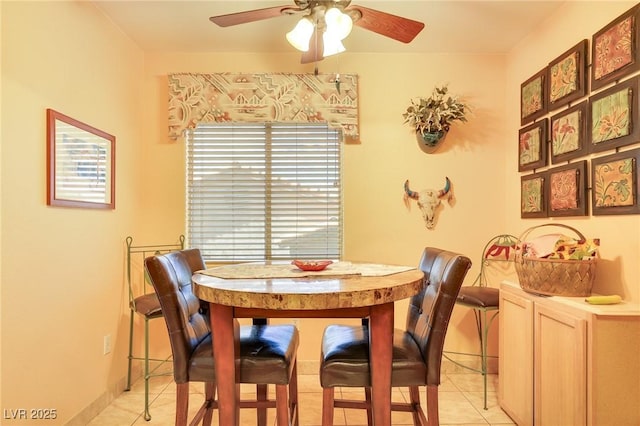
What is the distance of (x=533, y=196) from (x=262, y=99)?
2143 mm

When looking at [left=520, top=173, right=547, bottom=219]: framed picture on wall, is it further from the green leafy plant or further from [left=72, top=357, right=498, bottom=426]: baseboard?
[left=72, top=357, right=498, bottom=426]: baseboard

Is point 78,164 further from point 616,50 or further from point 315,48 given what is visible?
point 616,50

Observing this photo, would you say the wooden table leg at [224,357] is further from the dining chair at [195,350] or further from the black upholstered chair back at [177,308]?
the black upholstered chair back at [177,308]

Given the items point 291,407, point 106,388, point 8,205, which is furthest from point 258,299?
point 106,388

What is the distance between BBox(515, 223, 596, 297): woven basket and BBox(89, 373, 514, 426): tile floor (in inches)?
38.3

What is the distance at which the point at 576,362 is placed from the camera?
1584 mm

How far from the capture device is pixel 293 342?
5.45ft

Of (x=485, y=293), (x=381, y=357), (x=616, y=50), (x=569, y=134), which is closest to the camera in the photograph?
(x=381, y=357)

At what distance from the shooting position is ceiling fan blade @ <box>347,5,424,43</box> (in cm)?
172

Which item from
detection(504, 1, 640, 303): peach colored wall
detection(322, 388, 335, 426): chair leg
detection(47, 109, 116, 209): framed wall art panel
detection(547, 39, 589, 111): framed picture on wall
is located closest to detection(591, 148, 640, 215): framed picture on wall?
detection(504, 1, 640, 303): peach colored wall

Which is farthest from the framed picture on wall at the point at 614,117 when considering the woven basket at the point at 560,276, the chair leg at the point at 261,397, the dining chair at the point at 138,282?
the dining chair at the point at 138,282

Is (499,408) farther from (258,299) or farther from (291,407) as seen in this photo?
(258,299)

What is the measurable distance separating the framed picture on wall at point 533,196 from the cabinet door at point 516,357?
0.69 metres

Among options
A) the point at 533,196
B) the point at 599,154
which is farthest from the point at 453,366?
the point at 599,154
